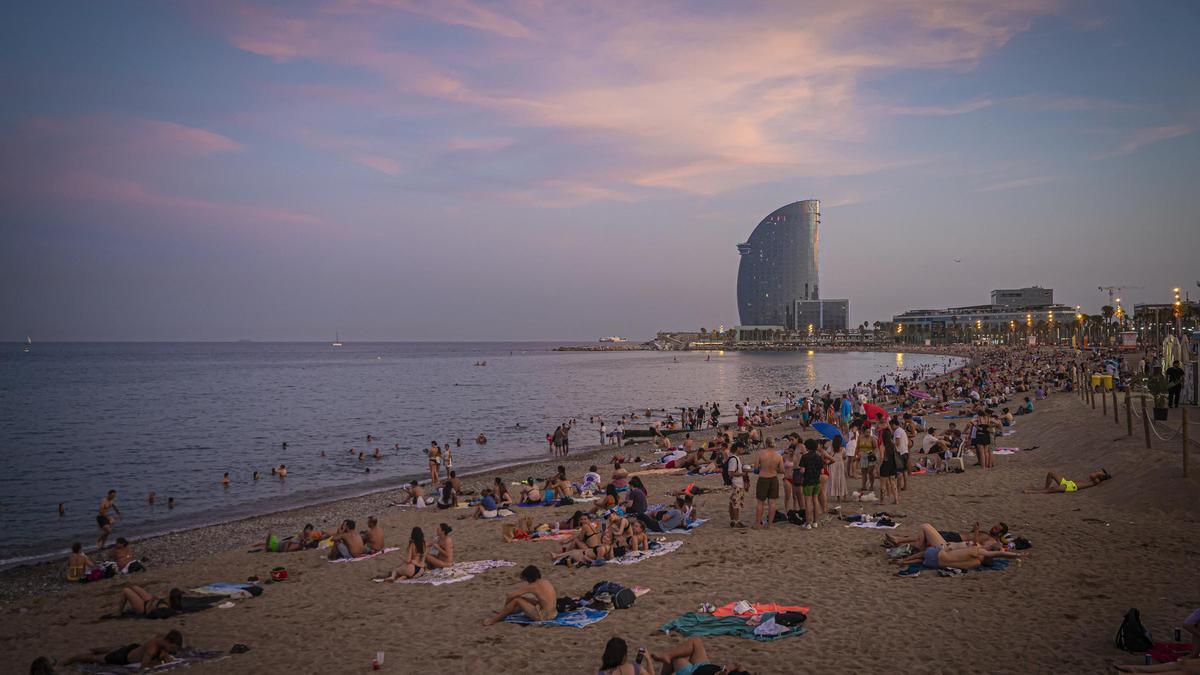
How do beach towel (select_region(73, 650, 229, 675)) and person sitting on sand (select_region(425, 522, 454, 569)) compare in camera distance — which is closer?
beach towel (select_region(73, 650, 229, 675))

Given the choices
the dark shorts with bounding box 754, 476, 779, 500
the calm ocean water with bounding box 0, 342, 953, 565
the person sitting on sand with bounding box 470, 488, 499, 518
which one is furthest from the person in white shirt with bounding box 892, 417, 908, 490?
the calm ocean water with bounding box 0, 342, 953, 565

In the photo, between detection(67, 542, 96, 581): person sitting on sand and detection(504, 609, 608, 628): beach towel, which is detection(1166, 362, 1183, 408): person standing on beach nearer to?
detection(504, 609, 608, 628): beach towel

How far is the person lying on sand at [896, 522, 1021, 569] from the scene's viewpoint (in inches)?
374

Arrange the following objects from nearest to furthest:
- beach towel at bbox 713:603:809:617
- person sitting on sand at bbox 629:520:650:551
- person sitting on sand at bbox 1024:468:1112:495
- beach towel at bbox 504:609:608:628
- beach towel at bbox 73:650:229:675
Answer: beach towel at bbox 73:650:229:675
beach towel at bbox 713:603:809:617
beach towel at bbox 504:609:608:628
person sitting on sand at bbox 629:520:650:551
person sitting on sand at bbox 1024:468:1112:495

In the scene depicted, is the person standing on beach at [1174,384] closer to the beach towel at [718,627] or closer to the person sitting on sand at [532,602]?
the beach towel at [718,627]

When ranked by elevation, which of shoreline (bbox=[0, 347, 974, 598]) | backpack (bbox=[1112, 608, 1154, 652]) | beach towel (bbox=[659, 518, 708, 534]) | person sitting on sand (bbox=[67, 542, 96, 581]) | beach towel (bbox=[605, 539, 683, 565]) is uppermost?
backpack (bbox=[1112, 608, 1154, 652])

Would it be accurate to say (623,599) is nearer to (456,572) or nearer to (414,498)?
(456,572)

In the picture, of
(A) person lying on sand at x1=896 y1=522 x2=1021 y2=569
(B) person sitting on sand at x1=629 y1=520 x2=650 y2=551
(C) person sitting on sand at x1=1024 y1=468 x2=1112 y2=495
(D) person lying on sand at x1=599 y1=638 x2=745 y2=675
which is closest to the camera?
(D) person lying on sand at x1=599 y1=638 x2=745 y2=675

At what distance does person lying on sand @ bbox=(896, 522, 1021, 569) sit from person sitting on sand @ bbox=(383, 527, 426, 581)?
7421 mm

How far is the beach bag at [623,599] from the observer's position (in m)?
8.88

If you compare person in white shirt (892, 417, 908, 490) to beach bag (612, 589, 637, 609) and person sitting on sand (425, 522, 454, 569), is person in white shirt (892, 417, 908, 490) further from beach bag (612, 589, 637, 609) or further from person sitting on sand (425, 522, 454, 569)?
person sitting on sand (425, 522, 454, 569)

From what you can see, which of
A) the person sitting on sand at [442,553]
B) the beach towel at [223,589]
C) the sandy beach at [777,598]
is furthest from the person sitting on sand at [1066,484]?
the beach towel at [223,589]

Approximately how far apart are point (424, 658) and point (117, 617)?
5.46 metres

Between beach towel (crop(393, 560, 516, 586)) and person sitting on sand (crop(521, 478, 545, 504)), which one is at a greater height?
beach towel (crop(393, 560, 516, 586))
